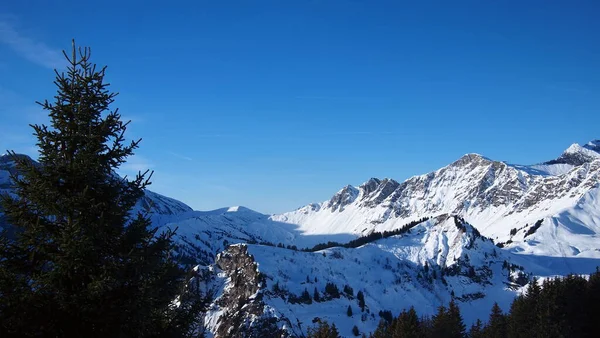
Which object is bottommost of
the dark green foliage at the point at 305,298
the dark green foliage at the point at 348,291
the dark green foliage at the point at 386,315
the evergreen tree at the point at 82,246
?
the dark green foliage at the point at 386,315

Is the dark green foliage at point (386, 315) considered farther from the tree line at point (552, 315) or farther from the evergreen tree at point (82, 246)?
the evergreen tree at point (82, 246)

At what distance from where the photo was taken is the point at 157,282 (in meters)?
→ 12.7

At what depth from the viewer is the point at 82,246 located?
36.6ft

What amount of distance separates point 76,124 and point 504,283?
20463 centimetres

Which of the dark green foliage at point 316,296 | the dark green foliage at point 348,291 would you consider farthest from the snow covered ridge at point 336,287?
the dark green foliage at point 316,296

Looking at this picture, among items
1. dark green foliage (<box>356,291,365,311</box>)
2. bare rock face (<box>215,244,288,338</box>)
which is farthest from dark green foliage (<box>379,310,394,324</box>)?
bare rock face (<box>215,244,288,338</box>)

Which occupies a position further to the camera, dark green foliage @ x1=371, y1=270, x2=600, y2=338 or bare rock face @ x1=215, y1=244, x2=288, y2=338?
bare rock face @ x1=215, y1=244, x2=288, y2=338

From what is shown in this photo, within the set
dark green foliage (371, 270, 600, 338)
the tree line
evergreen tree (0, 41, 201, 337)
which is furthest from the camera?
dark green foliage (371, 270, 600, 338)

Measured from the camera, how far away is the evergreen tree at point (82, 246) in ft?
36.9

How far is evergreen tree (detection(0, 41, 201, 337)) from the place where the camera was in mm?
11250

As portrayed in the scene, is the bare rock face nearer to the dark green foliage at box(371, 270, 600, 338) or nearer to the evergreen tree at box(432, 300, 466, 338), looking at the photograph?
the evergreen tree at box(432, 300, 466, 338)

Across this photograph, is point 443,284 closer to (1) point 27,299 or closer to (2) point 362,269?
(2) point 362,269

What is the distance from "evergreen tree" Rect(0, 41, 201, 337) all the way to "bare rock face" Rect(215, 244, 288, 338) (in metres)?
115

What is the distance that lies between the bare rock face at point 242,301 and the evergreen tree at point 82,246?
115 metres
